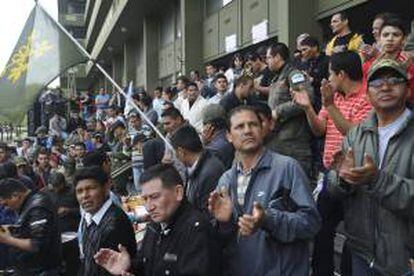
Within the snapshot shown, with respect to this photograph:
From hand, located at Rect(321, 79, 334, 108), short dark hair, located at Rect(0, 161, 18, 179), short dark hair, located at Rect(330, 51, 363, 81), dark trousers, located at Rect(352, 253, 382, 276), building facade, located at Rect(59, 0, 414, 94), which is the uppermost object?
building facade, located at Rect(59, 0, 414, 94)

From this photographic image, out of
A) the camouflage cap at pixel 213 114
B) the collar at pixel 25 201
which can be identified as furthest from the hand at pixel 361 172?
the collar at pixel 25 201

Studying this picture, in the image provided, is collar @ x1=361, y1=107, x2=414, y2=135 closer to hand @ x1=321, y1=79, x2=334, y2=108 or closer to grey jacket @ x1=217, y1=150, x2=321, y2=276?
grey jacket @ x1=217, y1=150, x2=321, y2=276

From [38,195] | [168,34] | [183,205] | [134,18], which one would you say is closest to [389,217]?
[183,205]

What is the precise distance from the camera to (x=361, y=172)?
3.08 meters

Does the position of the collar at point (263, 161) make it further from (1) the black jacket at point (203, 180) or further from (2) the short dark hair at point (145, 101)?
(2) the short dark hair at point (145, 101)

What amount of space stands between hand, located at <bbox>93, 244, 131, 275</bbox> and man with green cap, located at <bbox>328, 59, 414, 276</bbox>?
1.36 m

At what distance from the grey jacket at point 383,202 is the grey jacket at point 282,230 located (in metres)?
0.27

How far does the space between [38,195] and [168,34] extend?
64.4 ft

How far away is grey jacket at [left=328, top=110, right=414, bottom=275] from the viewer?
313cm

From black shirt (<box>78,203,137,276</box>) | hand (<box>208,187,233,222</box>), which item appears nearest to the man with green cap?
hand (<box>208,187,233,222</box>)

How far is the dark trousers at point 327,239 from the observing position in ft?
14.4

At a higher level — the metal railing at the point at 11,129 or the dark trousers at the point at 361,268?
the metal railing at the point at 11,129

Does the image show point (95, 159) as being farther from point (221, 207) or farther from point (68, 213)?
point (221, 207)

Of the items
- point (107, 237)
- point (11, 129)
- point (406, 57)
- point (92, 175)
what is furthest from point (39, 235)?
point (11, 129)
